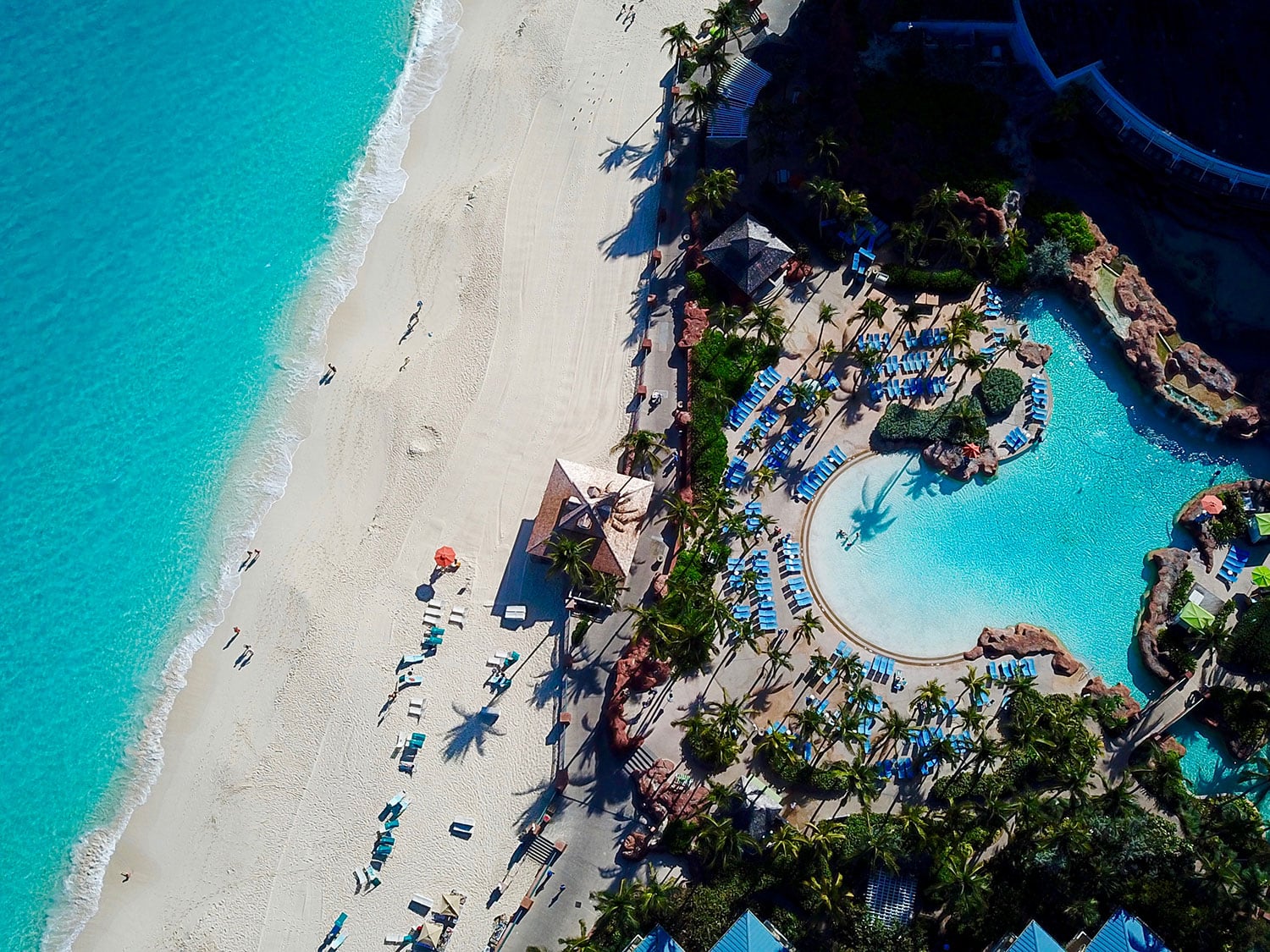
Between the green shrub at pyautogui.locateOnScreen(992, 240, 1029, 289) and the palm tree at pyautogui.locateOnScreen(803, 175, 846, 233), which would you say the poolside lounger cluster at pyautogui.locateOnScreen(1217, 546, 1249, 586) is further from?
the palm tree at pyautogui.locateOnScreen(803, 175, 846, 233)

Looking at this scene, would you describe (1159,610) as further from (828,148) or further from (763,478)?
(828,148)

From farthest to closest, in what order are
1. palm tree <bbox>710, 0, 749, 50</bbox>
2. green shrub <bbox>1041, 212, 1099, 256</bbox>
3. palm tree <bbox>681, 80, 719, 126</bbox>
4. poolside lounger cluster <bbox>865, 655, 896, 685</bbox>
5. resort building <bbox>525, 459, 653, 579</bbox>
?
palm tree <bbox>710, 0, 749, 50</bbox> → palm tree <bbox>681, 80, 719, 126</bbox> → green shrub <bbox>1041, 212, 1099, 256</bbox> → resort building <bbox>525, 459, 653, 579</bbox> → poolside lounger cluster <bbox>865, 655, 896, 685</bbox>

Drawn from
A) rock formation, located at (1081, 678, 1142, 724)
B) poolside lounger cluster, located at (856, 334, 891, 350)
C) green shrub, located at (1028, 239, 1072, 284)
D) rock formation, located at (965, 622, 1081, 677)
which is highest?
green shrub, located at (1028, 239, 1072, 284)

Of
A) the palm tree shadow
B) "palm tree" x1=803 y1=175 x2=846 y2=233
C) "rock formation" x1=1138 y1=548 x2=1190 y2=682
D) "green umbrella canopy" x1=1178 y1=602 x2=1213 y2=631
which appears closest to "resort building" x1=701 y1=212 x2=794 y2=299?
"palm tree" x1=803 y1=175 x2=846 y2=233

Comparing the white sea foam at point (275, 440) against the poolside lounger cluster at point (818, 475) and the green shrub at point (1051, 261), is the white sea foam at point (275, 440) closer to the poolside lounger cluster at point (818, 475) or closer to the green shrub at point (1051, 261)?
the poolside lounger cluster at point (818, 475)

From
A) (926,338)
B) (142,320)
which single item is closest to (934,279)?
(926,338)

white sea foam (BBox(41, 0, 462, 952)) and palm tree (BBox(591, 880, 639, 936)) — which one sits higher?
white sea foam (BBox(41, 0, 462, 952))

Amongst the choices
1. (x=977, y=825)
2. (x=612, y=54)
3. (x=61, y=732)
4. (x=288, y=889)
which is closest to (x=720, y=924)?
(x=977, y=825)
